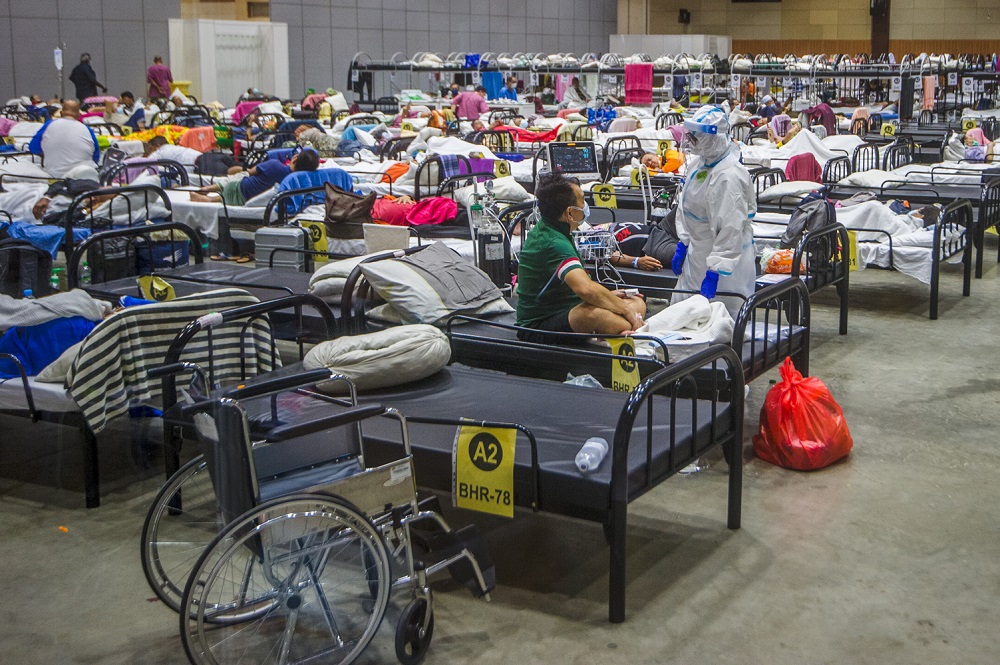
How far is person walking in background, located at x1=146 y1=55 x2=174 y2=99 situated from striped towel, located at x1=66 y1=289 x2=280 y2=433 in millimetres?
20310

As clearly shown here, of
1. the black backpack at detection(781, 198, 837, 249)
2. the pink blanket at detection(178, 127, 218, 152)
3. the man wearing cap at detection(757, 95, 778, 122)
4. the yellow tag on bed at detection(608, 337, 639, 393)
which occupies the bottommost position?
the yellow tag on bed at detection(608, 337, 639, 393)

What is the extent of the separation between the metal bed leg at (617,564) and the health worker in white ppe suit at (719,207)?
238cm

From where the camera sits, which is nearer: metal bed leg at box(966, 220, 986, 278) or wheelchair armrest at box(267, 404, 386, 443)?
wheelchair armrest at box(267, 404, 386, 443)

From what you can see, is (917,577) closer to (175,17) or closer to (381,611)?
(381,611)

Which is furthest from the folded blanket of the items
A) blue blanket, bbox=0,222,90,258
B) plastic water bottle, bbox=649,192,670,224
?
blue blanket, bbox=0,222,90,258

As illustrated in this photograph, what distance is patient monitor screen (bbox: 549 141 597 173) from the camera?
35.1 ft

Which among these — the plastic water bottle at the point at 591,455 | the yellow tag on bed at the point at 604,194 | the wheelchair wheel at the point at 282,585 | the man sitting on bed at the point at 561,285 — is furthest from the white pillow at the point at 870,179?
the wheelchair wheel at the point at 282,585

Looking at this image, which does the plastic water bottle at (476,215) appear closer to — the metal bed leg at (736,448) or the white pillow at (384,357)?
the white pillow at (384,357)

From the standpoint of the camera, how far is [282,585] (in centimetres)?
334

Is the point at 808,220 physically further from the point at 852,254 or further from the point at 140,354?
the point at 140,354

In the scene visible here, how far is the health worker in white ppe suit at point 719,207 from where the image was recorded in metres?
6.02

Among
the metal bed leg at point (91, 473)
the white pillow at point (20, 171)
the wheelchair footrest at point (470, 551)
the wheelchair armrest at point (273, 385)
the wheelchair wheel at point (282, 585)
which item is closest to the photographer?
the wheelchair wheel at point (282, 585)

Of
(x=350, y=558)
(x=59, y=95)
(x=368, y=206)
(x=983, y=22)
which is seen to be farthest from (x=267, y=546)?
(x=983, y=22)

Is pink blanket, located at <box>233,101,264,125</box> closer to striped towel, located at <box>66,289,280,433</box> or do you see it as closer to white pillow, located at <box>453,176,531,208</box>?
white pillow, located at <box>453,176,531,208</box>
